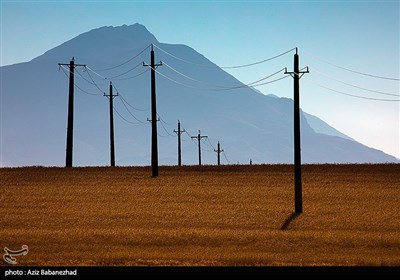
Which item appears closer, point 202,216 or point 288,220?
point 288,220

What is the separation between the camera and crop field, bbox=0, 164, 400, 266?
24234 millimetres

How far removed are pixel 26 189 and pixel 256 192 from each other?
16004mm

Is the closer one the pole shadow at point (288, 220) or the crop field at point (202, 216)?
the crop field at point (202, 216)

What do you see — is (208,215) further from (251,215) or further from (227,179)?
(227,179)

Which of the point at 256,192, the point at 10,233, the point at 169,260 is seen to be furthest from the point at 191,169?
the point at 169,260

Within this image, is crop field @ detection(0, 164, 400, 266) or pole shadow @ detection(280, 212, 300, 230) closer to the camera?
crop field @ detection(0, 164, 400, 266)

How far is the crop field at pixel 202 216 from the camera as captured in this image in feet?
79.5

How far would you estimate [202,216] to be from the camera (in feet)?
114

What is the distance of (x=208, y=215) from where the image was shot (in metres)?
35.2

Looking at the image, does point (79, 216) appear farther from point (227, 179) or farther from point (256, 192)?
point (227, 179)

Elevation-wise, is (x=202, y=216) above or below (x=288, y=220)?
above
